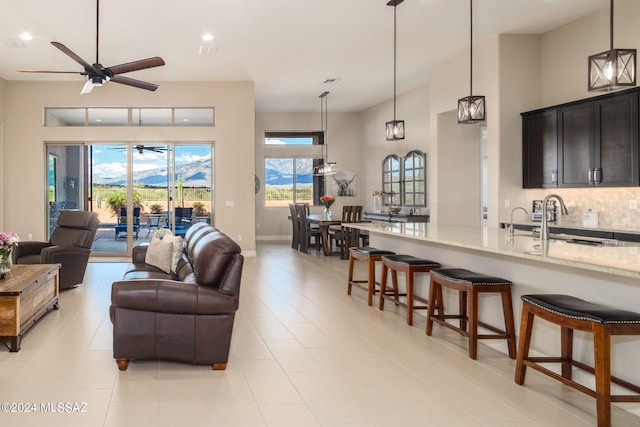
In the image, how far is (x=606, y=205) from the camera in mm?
6152

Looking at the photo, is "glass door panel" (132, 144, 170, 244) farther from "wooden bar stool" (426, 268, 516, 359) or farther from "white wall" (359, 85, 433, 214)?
"wooden bar stool" (426, 268, 516, 359)

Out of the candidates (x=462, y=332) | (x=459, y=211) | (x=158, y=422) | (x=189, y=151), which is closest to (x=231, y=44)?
(x=189, y=151)

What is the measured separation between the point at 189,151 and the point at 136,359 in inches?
270

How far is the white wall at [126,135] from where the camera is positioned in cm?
952

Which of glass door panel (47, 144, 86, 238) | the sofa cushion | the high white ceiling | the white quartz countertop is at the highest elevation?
the high white ceiling

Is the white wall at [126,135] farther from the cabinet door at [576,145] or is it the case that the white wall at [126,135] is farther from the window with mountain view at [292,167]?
the cabinet door at [576,145]

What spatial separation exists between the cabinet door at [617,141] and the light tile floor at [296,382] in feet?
9.33

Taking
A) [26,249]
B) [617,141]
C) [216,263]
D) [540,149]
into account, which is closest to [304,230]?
[540,149]

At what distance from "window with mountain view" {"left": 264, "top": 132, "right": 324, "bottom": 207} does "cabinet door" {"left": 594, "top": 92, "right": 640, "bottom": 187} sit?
28.7ft

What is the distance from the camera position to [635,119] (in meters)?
5.33

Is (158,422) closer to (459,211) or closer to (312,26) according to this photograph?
(312,26)

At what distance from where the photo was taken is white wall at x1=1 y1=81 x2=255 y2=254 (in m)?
9.52

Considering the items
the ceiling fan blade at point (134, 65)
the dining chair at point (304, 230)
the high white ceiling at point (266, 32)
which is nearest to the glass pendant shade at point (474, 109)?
the high white ceiling at point (266, 32)

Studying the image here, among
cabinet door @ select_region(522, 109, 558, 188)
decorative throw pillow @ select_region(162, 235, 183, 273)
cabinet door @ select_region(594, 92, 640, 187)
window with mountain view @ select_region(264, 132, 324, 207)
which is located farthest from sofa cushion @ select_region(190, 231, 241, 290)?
window with mountain view @ select_region(264, 132, 324, 207)
